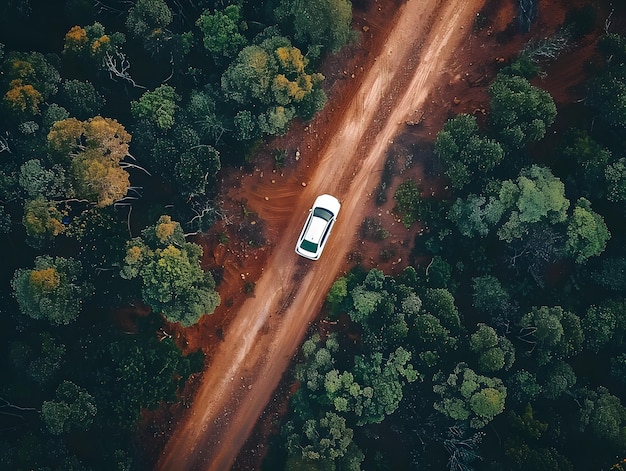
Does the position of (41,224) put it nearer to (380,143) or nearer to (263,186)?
(263,186)

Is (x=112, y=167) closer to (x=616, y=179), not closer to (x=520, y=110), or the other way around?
(x=520, y=110)

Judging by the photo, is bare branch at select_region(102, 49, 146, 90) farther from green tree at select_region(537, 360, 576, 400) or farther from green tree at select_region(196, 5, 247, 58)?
green tree at select_region(537, 360, 576, 400)

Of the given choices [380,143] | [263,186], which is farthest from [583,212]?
[263,186]

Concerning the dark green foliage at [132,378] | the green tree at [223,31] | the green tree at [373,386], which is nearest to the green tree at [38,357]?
the dark green foliage at [132,378]

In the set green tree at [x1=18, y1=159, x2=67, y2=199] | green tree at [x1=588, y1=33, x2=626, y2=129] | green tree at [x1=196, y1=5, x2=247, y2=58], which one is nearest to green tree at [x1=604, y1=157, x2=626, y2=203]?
green tree at [x1=588, y1=33, x2=626, y2=129]

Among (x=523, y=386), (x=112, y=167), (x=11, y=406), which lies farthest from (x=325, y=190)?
(x=11, y=406)
